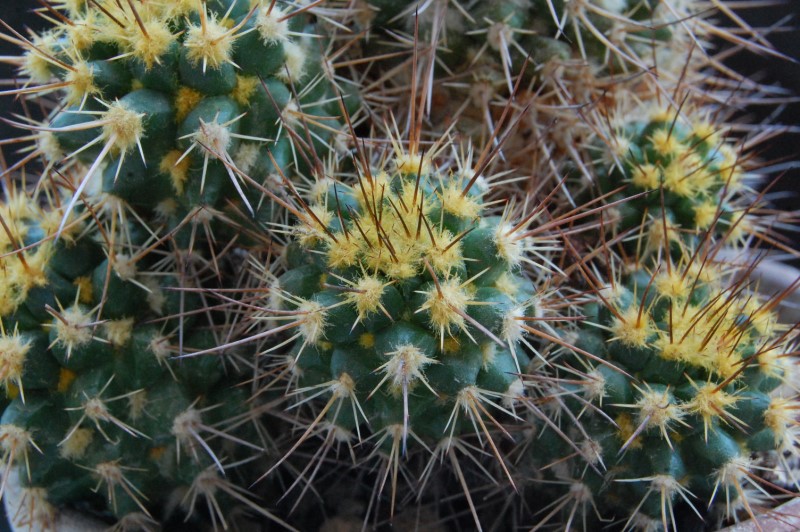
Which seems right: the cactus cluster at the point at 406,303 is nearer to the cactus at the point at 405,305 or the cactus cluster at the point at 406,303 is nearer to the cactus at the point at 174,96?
the cactus at the point at 405,305

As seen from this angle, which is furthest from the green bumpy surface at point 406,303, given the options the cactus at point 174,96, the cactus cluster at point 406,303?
the cactus at point 174,96

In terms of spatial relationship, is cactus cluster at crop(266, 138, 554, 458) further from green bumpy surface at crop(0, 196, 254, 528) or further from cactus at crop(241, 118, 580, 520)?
green bumpy surface at crop(0, 196, 254, 528)

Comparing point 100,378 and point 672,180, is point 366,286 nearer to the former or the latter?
point 100,378

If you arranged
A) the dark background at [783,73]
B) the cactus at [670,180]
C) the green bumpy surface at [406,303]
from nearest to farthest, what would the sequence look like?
the green bumpy surface at [406,303] < the cactus at [670,180] < the dark background at [783,73]

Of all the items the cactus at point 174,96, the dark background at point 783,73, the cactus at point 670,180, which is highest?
the cactus at point 174,96

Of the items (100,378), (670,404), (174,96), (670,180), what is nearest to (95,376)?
(100,378)

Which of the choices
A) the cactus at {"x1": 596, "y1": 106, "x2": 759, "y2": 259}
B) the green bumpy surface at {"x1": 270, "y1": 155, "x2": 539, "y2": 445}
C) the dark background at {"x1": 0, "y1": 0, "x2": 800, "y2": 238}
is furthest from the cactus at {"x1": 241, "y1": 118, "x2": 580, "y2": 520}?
the dark background at {"x1": 0, "y1": 0, "x2": 800, "y2": 238}

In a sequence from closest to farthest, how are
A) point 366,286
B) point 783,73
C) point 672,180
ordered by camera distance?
point 366,286
point 672,180
point 783,73
